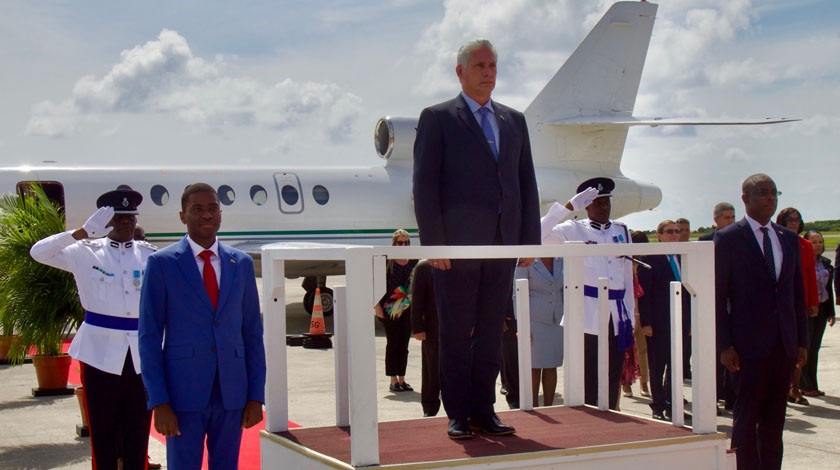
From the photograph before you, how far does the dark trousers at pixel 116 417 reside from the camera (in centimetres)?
484

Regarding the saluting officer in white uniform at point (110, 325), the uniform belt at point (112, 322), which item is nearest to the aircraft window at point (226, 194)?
the saluting officer in white uniform at point (110, 325)

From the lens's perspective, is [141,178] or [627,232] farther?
[141,178]

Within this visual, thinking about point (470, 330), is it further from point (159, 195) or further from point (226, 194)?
point (226, 194)

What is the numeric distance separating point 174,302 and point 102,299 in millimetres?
1446

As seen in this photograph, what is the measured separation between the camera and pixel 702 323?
14.1 ft

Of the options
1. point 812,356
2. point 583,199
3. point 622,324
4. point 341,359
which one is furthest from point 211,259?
point 812,356

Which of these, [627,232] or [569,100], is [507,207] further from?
[569,100]

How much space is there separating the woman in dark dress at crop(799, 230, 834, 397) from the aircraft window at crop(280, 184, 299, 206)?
8.87 meters

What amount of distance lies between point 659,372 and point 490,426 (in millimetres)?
3514

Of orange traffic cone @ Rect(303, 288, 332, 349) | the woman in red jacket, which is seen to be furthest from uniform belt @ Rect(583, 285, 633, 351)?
orange traffic cone @ Rect(303, 288, 332, 349)

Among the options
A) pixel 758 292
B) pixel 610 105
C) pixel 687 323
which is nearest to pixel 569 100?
pixel 610 105

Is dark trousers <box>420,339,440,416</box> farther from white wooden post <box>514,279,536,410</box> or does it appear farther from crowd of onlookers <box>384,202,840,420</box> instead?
white wooden post <box>514,279,536,410</box>

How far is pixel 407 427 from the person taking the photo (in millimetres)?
4520

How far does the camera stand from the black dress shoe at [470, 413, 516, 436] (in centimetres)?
422
